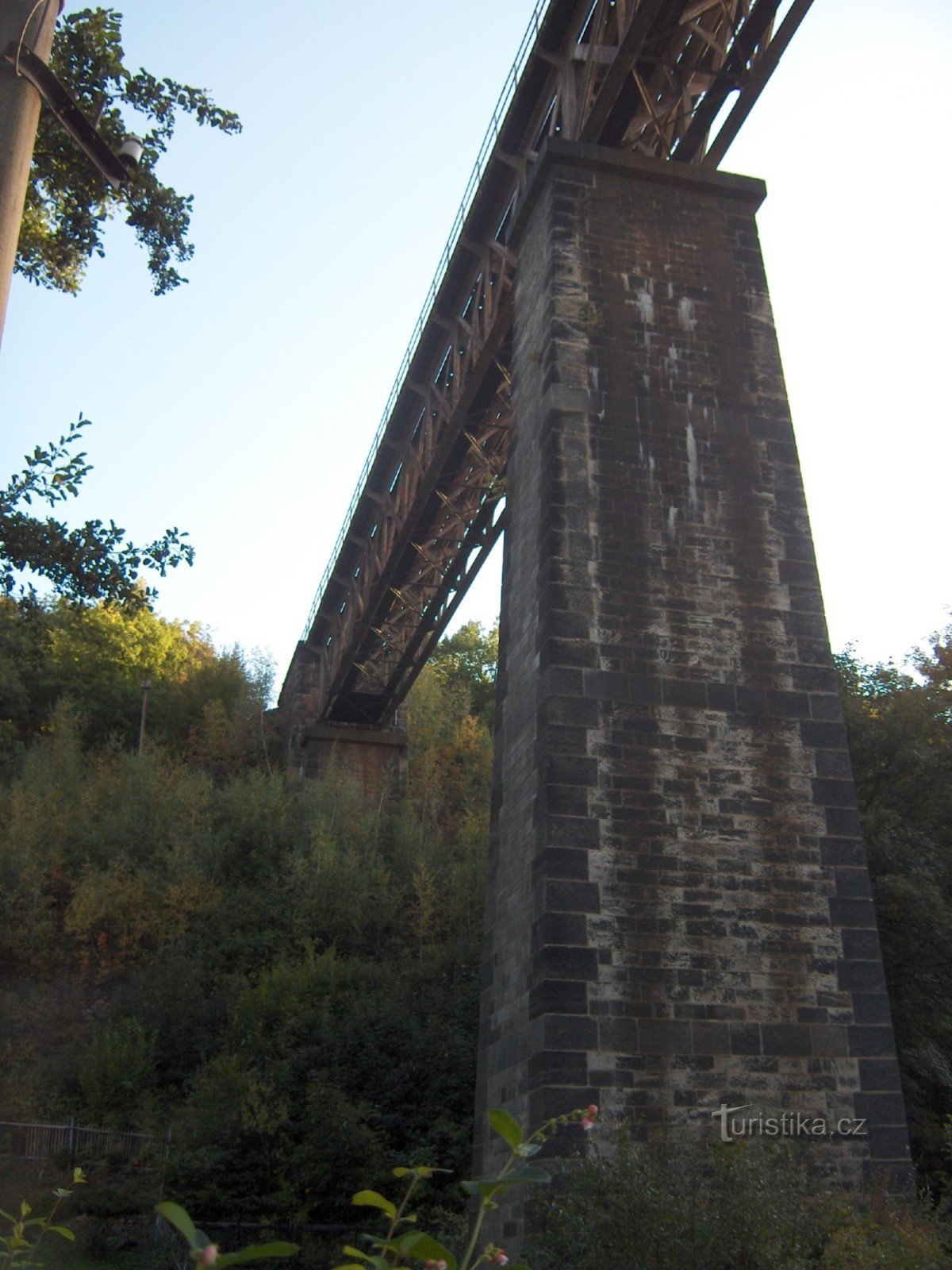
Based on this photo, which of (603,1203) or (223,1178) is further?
(223,1178)

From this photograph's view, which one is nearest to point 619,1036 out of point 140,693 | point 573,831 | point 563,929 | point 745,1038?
point 563,929

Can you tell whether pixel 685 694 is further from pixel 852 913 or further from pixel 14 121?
pixel 14 121

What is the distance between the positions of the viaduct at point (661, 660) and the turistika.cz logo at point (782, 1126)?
0.26ft

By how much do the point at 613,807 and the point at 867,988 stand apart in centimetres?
292

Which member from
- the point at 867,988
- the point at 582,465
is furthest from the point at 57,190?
the point at 867,988

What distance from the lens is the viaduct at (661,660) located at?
1117 centimetres

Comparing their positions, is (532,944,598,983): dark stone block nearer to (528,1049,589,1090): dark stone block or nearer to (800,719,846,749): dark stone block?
(528,1049,589,1090): dark stone block

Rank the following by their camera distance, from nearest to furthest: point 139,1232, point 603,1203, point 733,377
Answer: point 603,1203
point 733,377
point 139,1232

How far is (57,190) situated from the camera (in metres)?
10.2

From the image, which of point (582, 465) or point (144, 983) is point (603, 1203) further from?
point (144, 983)

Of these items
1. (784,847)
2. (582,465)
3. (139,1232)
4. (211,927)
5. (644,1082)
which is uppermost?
(582,465)

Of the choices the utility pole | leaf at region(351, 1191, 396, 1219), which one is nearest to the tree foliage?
the utility pole

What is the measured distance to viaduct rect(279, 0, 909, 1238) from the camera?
1117 centimetres

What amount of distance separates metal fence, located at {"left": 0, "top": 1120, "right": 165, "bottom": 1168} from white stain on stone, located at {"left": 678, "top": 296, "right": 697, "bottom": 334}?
14.1m
